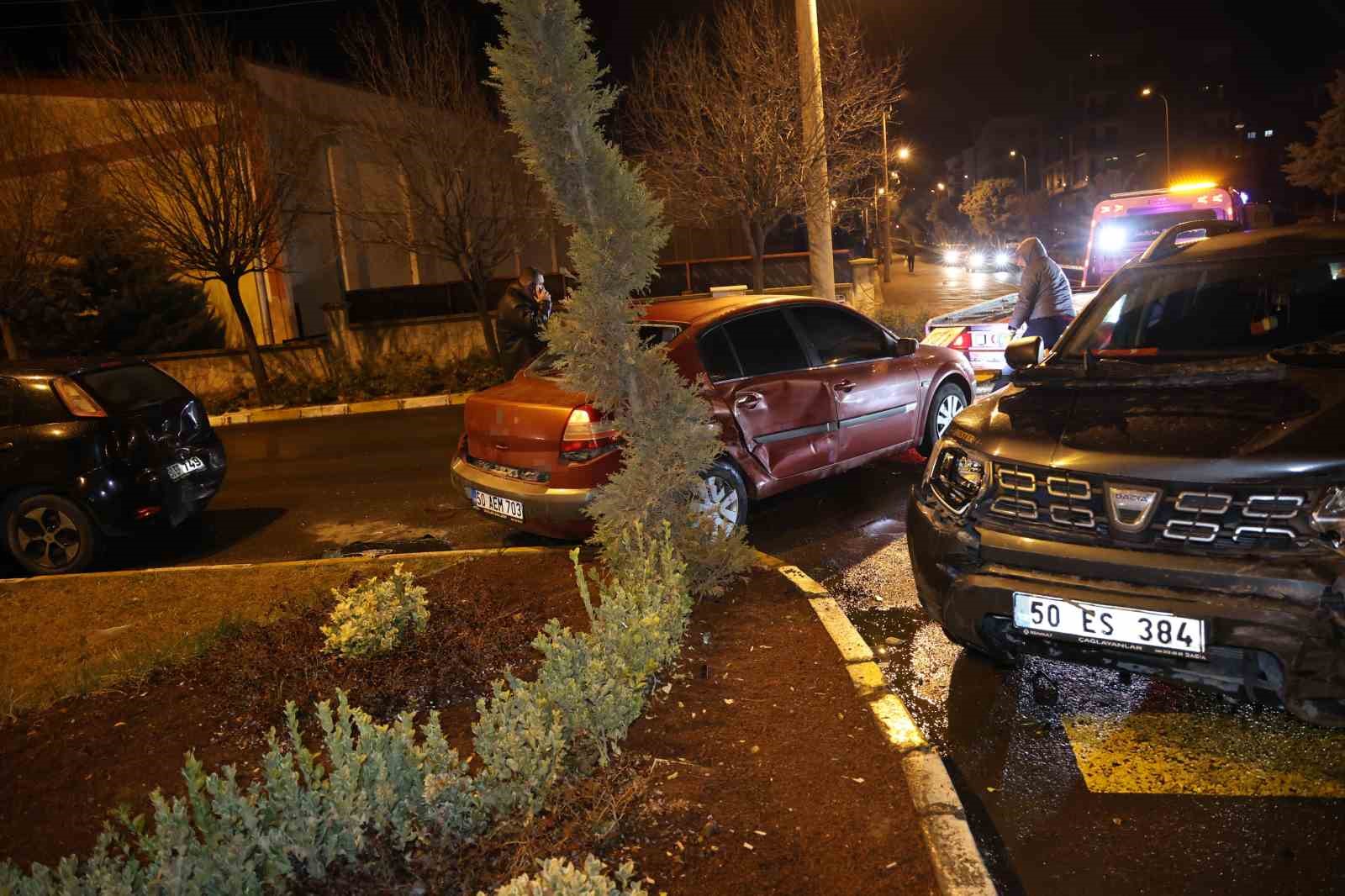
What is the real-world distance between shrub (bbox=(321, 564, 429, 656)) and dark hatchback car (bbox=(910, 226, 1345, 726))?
91.4 inches

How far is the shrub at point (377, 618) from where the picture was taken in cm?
430

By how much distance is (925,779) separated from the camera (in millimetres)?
3379

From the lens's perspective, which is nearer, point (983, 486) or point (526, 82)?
point (983, 486)

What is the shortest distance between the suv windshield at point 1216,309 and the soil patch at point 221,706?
324 centimetres

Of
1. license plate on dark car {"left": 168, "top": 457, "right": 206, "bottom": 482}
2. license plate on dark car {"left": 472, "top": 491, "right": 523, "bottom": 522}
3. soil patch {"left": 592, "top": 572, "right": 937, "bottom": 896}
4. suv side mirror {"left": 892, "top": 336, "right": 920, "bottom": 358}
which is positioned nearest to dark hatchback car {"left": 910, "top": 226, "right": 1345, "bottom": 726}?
soil patch {"left": 592, "top": 572, "right": 937, "bottom": 896}

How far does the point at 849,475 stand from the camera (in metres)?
8.37

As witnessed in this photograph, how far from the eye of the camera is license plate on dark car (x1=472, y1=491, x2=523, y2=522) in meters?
6.25

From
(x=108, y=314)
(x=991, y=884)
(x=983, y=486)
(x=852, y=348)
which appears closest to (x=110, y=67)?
(x=108, y=314)

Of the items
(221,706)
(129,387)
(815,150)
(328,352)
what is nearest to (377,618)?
(221,706)

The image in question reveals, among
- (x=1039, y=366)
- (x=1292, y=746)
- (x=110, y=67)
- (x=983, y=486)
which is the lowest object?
(x=1292, y=746)

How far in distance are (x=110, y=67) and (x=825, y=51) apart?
11.8 m

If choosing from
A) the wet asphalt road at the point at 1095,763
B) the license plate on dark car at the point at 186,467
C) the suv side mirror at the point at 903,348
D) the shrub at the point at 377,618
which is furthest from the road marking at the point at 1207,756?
the license plate on dark car at the point at 186,467

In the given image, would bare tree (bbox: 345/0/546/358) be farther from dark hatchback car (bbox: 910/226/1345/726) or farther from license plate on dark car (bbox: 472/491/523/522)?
dark hatchback car (bbox: 910/226/1345/726)

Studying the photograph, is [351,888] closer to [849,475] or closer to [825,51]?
[849,475]
